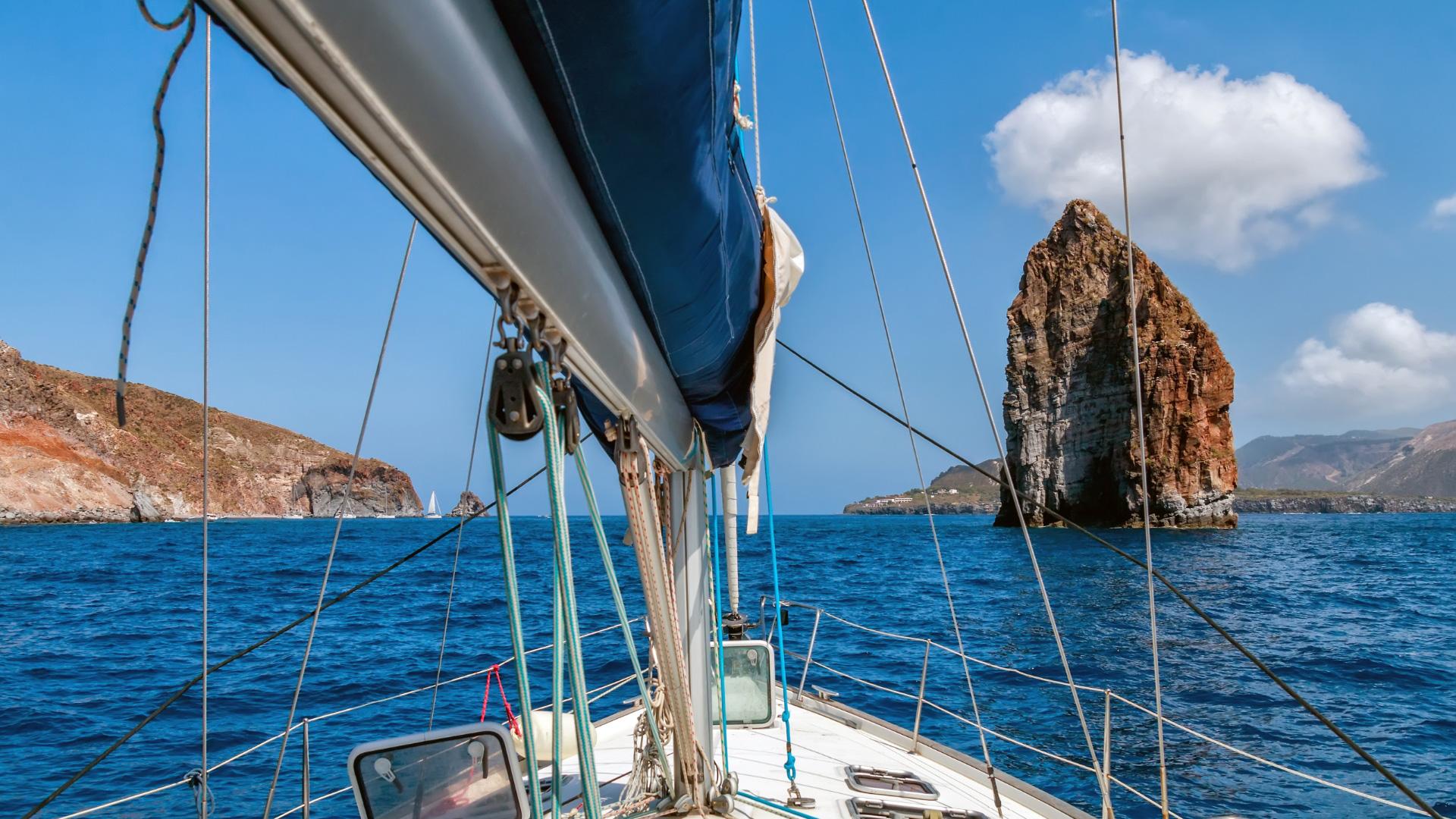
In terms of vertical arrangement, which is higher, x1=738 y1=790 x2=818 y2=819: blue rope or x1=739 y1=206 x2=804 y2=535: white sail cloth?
x1=739 y1=206 x2=804 y2=535: white sail cloth

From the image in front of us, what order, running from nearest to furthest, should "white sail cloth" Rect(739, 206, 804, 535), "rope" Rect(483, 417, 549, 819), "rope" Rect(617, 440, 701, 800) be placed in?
"rope" Rect(483, 417, 549, 819)
"rope" Rect(617, 440, 701, 800)
"white sail cloth" Rect(739, 206, 804, 535)

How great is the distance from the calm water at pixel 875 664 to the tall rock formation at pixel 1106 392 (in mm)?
25080

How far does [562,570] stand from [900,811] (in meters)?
3.15

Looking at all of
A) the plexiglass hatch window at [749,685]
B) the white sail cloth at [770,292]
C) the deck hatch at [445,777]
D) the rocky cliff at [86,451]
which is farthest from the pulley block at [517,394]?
the rocky cliff at [86,451]

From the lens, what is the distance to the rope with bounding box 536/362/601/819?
137 centimetres

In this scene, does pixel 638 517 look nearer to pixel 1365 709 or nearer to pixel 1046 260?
pixel 1365 709

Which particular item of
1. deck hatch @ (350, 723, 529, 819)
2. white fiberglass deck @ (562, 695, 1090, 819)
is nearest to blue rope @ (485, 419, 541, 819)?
deck hatch @ (350, 723, 529, 819)

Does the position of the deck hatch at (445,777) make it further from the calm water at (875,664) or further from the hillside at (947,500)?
the hillside at (947,500)

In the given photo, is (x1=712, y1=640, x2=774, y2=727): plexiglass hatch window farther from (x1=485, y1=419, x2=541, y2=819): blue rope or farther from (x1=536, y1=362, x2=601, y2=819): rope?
(x1=485, y1=419, x2=541, y2=819): blue rope

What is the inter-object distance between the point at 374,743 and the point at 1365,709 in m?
13.6

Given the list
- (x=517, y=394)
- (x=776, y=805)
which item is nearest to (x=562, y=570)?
(x=517, y=394)

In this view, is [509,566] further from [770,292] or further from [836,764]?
[836,764]

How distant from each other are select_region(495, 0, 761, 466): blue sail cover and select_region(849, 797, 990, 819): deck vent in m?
2.70

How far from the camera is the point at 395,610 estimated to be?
59.1ft
